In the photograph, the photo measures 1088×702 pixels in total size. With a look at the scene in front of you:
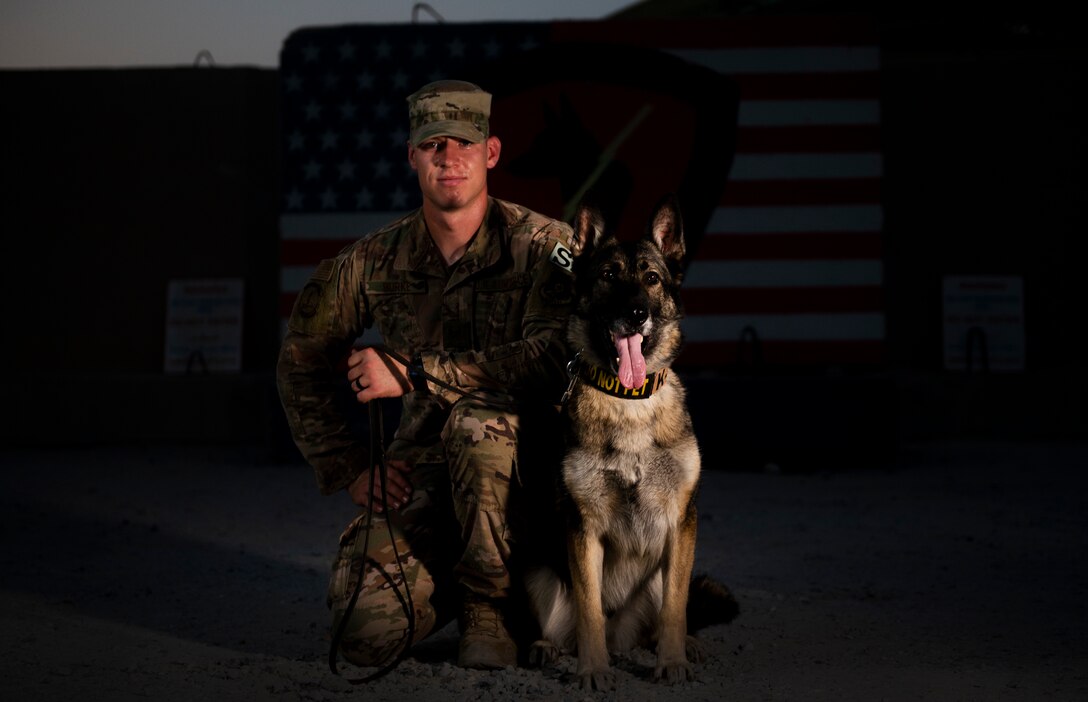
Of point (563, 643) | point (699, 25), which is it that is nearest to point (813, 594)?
point (563, 643)

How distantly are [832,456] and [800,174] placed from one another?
1.67 meters

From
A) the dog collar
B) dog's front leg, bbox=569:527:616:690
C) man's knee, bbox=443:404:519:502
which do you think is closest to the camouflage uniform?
man's knee, bbox=443:404:519:502

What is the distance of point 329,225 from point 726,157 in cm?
238

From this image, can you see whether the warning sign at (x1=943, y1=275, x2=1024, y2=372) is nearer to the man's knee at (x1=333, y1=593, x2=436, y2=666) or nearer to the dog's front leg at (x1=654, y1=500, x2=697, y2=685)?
the dog's front leg at (x1=654, y1=500, x2=697, y2=685)

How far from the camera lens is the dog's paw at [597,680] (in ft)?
9.03

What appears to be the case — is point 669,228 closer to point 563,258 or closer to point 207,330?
point 563,258

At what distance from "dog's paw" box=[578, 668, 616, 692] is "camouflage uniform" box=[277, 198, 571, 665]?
1.17 feet

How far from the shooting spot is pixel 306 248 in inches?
273

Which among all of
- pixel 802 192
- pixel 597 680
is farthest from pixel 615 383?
pixel 802 192

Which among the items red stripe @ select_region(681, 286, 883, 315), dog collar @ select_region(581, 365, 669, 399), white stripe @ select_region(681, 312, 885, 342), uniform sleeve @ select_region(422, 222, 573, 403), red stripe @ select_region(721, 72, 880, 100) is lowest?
dog collar @ select_region(581, 365, 669, 399)

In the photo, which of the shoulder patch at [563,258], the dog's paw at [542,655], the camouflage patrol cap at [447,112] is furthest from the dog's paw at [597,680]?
the camouflage patrol cap at [447,112]

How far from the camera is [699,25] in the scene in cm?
687

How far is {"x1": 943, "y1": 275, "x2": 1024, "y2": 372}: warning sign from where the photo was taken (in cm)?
797

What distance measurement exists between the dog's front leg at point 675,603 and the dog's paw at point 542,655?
1.00 feet
